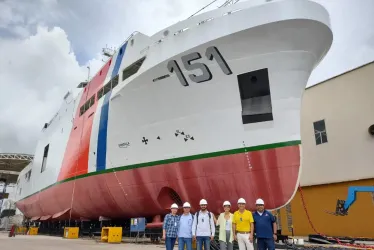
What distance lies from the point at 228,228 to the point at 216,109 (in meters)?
4.18

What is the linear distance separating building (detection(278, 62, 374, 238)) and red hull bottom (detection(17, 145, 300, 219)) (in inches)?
291

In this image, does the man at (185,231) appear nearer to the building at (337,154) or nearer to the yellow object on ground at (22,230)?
the building at (337,154)

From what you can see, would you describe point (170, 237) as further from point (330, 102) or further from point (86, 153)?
point (330, 102)

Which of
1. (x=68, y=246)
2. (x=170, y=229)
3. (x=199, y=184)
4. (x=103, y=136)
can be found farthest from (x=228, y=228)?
(x=103, y=136)

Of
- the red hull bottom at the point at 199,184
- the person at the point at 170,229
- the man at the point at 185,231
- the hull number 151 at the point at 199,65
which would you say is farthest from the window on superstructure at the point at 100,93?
the man at the point at 185,231

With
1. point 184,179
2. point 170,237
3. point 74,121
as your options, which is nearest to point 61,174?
point 74,121

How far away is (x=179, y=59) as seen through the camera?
9820 mm

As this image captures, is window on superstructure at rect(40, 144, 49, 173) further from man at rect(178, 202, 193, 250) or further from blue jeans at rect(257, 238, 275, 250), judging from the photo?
blue jeans at rect(257, 238, 275, 250)

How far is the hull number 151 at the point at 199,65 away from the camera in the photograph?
937 cm

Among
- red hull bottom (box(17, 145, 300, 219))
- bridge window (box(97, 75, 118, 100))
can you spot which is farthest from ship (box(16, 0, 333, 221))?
bridge window (box(97, 75, 118, 100))

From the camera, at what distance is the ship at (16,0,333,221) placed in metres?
8.80

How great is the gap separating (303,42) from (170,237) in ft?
21.5

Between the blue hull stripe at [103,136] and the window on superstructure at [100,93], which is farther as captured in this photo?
the window on superstructure at [100,93]

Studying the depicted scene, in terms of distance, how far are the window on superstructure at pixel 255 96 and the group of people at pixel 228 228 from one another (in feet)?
11.7
